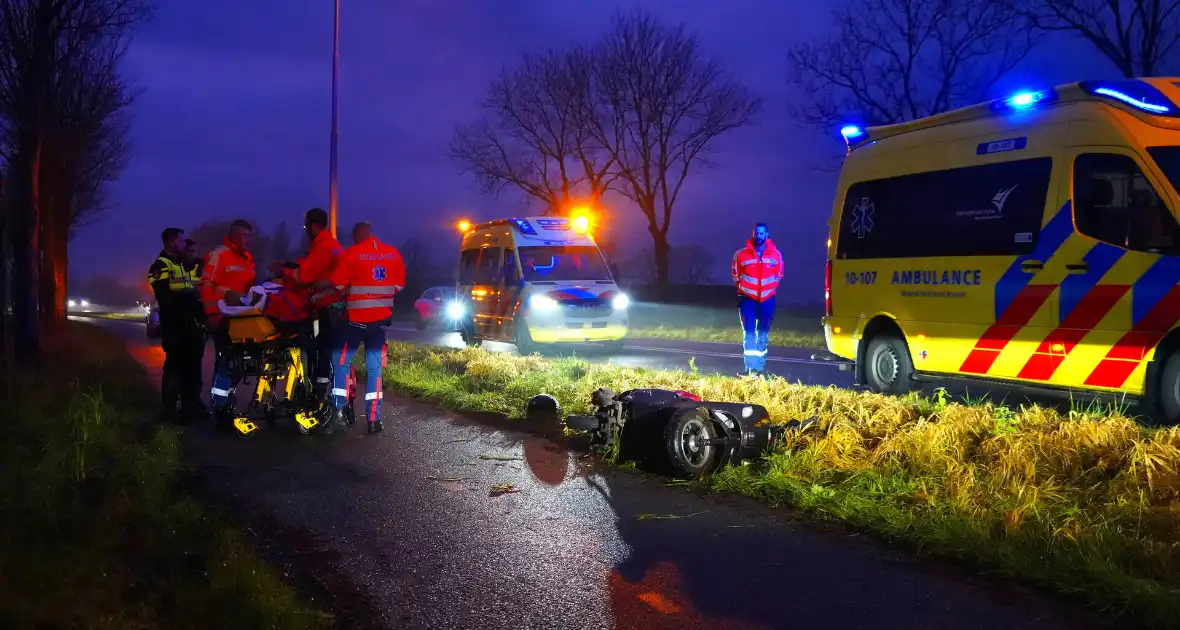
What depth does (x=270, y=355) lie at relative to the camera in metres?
8.00

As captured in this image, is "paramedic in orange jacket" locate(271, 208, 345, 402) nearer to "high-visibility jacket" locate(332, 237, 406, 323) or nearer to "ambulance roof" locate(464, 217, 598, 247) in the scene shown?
"high-visibility jacket" locate(332, 237, 406, 323)

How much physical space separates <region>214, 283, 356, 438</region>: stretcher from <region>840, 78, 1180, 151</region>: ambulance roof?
6.22 meters

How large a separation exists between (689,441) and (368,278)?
10.5 feet

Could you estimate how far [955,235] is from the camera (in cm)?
838

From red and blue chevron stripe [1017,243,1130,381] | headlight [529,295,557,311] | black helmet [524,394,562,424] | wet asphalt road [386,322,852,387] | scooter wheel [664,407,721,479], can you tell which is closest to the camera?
scooter wheel [664,407,721,479]

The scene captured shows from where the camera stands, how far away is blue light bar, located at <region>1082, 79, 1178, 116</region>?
22.1 feet

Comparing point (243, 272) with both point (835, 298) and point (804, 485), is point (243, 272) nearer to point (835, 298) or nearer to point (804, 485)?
point (804, 485)

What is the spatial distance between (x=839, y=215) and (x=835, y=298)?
91cm

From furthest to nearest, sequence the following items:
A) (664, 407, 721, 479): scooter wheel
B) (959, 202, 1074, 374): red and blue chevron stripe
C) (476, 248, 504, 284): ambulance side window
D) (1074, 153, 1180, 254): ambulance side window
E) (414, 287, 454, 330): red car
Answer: (414, 287, 454, 330): red car → (476, 248, 504, 284): ambulance side window → (959, 202, 1074, 374): red and blue chevron stripe → (1074, 153, 1180, 254): ambulance side window → (664, 407, 721, 479): scooter wheel

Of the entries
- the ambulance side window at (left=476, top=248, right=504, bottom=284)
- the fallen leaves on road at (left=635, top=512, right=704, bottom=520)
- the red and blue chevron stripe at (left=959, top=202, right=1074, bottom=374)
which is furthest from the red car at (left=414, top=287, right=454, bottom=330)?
the fallen leaves on road at (left=635, top=512, right=704, bottom=520)

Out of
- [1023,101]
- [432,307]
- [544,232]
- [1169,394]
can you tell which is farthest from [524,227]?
[432,307]

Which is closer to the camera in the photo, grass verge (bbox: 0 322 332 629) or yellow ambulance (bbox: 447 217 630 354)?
grass verge (bbox: 0 322 332 629)

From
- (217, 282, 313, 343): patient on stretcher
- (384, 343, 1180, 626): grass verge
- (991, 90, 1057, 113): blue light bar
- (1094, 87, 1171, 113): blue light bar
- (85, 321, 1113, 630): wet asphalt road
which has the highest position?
(991, 90, 1057, 113): blue light bar

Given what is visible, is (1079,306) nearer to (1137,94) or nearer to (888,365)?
(1137,94)
